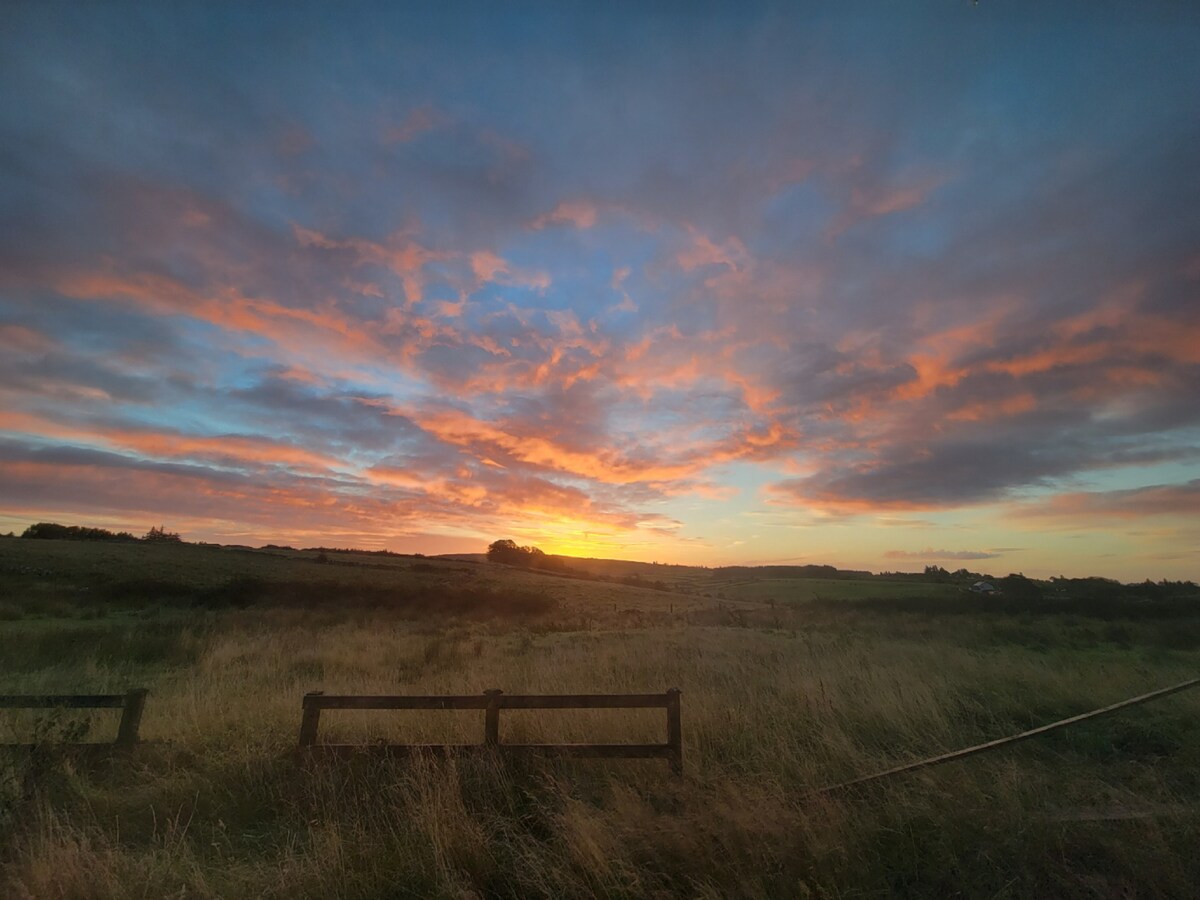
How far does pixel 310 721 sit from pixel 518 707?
271cm

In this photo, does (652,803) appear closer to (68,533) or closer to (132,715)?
(132,715)

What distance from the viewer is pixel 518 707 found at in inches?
279

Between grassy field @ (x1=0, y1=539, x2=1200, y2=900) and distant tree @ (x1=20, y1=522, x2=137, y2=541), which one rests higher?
distant tree @ (x1=20, y1=522, x2=137, y2=541)

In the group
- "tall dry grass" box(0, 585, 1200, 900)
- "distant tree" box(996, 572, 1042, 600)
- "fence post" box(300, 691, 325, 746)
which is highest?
"distant tree" box(996, 572, 1042, 600)

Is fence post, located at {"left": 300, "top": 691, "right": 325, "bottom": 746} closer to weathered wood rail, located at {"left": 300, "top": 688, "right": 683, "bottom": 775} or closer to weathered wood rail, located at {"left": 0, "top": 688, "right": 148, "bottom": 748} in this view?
weathered wood rail, located at {"left": 300, "top": 688, "right": 683, "bottom": 775}

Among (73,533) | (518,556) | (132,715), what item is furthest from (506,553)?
(132,715)

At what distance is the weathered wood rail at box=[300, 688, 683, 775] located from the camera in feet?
22.9

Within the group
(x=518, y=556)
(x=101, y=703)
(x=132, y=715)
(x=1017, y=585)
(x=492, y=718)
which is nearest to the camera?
(x=492, y=718)

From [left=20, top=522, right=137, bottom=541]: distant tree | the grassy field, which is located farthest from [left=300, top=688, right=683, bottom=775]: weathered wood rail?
Answer: [left=20, top=522, right=137, bottom=541]: distant tree

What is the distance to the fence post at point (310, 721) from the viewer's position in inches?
297

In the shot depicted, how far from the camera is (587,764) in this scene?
7.36 meters

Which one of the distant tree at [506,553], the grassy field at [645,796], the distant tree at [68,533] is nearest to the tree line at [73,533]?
the distant tree at [68,533]

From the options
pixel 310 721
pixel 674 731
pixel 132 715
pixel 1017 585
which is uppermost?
→ pixel 1017 585

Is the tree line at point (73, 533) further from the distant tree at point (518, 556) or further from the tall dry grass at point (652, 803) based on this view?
the tall dry grass at point (652, 803)
